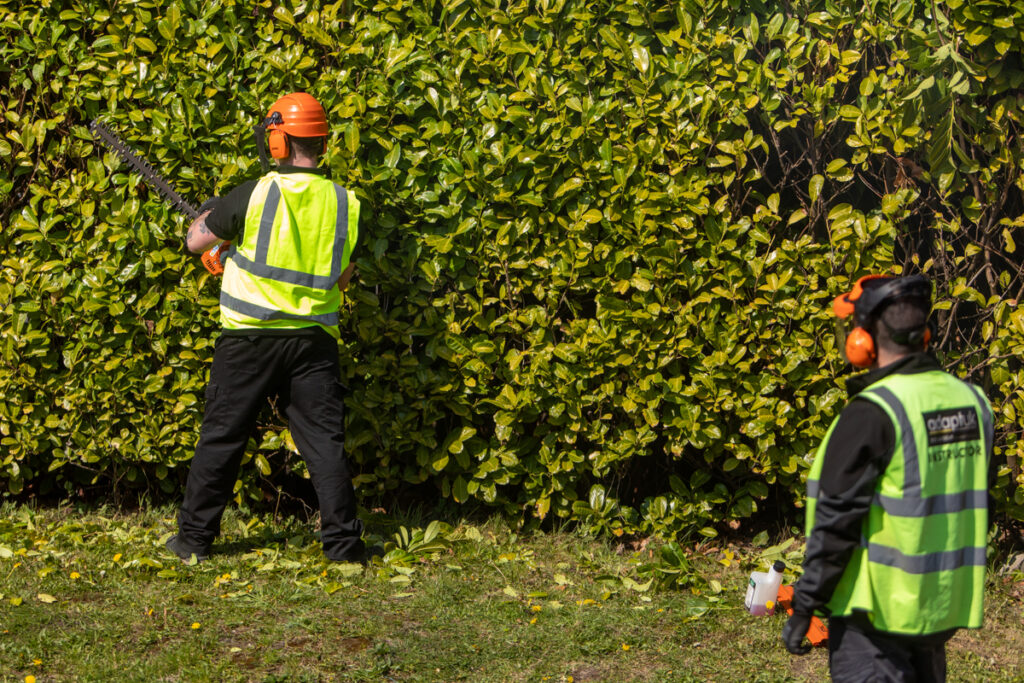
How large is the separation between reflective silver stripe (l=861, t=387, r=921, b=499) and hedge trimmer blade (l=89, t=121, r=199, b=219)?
138 inches

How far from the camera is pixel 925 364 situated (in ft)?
9.84

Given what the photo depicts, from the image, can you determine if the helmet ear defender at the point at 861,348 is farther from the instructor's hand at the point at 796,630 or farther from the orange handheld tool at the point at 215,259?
the orange handheld tool at the point at 215,259

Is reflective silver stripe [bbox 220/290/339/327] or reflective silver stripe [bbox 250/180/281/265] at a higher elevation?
reflective silver stripe [bbox 250/180/281/265]

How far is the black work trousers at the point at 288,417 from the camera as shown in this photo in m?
5.12

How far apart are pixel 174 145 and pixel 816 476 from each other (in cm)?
365

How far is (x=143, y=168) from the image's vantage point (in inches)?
213

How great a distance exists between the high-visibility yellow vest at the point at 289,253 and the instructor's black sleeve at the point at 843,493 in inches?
108

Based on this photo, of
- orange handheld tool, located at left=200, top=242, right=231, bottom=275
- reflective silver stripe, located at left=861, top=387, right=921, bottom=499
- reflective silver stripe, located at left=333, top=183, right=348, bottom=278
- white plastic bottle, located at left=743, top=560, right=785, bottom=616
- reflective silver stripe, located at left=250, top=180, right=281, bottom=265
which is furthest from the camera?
orange handheld tool, located at left=200, top=242, right=231, bottom=275

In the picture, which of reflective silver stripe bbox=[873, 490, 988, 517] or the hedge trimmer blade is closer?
reflective silver stripe bbox=[873, 490, 988, 517]

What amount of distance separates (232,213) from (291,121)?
477 mm

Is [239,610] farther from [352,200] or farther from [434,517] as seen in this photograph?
[352,200]

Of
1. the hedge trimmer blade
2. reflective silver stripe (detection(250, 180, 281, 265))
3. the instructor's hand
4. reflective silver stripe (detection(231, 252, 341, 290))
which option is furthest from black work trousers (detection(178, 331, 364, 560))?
the instructor's hand

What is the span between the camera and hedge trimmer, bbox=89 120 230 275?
5.25 meters

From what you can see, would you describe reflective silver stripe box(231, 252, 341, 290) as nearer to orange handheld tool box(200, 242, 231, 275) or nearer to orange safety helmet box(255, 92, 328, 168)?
orange handheld tool box(200, 242, 231, 275)
